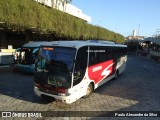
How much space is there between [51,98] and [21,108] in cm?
134

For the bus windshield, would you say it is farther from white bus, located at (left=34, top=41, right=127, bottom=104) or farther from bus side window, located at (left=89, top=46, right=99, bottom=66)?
bus side window, located at (left=89, top=46, right=99, bottom=66)

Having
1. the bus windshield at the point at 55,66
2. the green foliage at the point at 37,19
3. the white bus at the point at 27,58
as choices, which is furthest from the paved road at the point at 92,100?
the green foliage at the point at 37,19

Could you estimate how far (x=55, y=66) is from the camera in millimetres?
8328

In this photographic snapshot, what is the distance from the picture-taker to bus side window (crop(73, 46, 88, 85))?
8383 mm

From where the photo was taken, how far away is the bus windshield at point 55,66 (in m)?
8.11

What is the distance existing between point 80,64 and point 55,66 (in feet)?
3.80

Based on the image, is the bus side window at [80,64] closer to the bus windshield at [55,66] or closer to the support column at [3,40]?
the bus windshield at [55,66]

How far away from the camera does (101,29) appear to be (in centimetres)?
4059

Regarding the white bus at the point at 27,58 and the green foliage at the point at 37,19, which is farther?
the green foliage at the point at 37,19

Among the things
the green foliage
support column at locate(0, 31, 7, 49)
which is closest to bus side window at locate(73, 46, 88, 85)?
the green foliage

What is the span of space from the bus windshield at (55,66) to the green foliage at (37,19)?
9.36 metres

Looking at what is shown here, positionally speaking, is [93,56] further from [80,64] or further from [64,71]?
[64,71]

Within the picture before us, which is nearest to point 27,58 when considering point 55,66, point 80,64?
point 55,66

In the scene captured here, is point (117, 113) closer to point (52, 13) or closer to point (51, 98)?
point (51, 98)
